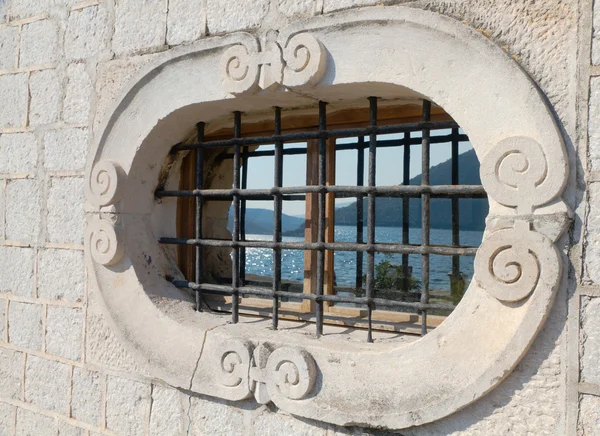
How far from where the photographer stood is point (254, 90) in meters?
2.15

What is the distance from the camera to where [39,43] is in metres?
2.84

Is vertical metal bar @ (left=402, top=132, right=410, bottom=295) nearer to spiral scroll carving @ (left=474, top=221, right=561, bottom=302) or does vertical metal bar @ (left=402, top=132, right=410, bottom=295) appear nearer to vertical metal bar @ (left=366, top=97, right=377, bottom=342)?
vertical metal bar @ (left=366, top=97, right=377, bottom=342)

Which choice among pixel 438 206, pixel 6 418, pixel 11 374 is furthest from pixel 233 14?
pixel 438 206

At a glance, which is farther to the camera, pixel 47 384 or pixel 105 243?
pixel 47 384

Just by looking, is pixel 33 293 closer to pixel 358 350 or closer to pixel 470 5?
pixel 358 350

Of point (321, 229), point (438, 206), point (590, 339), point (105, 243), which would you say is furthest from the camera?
point (438, 206)

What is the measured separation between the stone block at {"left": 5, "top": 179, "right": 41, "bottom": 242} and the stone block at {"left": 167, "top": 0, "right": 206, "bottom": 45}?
108 centimetres

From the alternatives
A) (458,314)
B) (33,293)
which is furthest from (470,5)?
(33,293)

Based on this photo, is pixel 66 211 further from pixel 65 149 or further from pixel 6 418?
pixel 6 418

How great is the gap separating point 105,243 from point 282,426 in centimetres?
113

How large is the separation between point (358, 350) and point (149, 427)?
41.5 inches

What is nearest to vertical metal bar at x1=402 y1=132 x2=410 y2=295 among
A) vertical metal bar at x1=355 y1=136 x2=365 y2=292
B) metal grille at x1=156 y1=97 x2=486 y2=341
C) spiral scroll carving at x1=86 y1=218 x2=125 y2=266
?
A: metal grille at x1=156 y1=97 x2=486 y2=341

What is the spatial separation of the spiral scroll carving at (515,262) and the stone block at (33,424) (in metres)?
2.22

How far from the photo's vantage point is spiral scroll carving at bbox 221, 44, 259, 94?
213 centimetres
